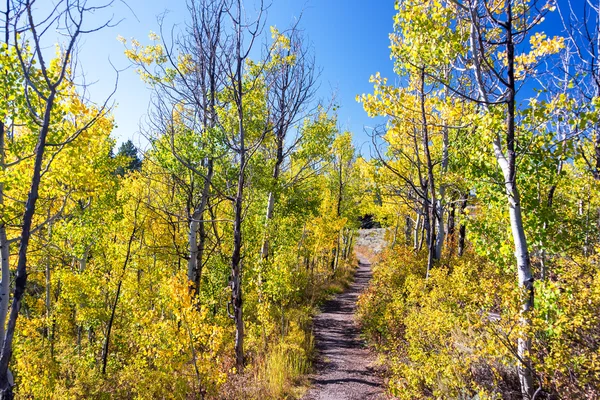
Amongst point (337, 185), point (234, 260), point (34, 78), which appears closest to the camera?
point (34, 78)

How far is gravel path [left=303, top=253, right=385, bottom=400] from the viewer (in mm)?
5973

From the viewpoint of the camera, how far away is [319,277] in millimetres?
15758

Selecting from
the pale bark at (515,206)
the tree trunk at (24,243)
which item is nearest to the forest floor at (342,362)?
the pale bark at (515,206)

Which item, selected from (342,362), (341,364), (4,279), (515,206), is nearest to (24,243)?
(4,279)

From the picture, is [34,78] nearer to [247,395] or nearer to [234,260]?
[234,260]

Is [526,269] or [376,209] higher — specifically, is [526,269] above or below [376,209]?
below

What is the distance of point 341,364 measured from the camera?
23.9ft

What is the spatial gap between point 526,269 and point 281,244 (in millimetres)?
6127

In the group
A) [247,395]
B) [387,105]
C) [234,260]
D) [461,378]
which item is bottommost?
[247,395]

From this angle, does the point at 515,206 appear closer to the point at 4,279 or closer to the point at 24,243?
the point at 24,243

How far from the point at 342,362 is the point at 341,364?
4.7 inches

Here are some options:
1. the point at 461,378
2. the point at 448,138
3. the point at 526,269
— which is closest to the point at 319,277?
the point at 448,138

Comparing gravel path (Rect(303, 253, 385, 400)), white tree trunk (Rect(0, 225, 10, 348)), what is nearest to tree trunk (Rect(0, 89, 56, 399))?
white tree trunk (Rect(0, 225, 10, 348))

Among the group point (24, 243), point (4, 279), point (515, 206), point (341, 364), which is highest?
point (515, 206)
